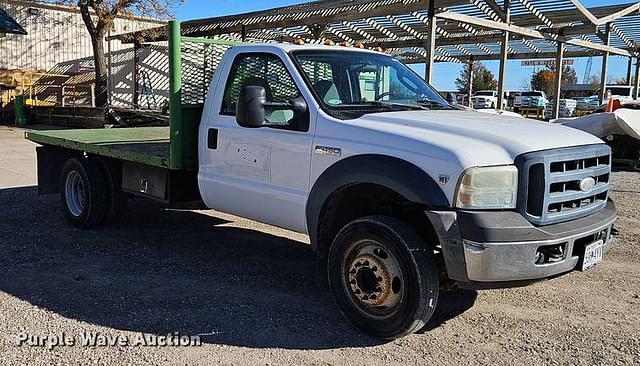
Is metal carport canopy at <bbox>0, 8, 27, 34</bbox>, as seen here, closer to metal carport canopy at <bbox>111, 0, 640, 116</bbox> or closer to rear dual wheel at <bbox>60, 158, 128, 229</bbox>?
metal carport canopy at <bbox>111, 0, 640, 116</bbox>

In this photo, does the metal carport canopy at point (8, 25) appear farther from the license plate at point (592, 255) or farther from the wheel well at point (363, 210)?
the license plate at point (592, 255)

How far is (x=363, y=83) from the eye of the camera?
5117 mm

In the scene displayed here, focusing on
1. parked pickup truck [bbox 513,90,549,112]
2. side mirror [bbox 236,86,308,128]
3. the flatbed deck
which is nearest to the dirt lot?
the flatbed deck

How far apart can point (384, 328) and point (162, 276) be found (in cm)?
229

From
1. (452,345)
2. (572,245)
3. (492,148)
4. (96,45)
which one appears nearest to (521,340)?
(452,345)

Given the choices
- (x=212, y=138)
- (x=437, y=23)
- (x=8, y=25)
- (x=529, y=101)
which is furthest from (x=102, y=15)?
(x=529, y=101)

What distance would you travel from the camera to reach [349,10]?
15.7m

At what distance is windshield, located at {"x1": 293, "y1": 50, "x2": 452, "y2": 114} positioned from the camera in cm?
475

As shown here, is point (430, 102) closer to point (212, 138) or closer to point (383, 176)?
point (383, 176)

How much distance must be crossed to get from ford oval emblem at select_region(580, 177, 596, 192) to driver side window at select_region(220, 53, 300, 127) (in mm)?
2104

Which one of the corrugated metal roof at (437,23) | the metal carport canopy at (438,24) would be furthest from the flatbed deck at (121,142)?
the corrugated metal roof at (437,23)

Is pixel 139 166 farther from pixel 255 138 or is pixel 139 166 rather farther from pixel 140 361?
pixel 140 361

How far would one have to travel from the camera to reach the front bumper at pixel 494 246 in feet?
11.7

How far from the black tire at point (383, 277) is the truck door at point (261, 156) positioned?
58cm
